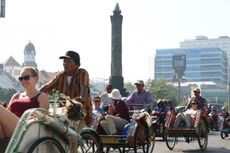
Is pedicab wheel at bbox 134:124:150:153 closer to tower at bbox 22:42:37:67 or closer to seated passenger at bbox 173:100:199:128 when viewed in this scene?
seated passenger at bbox 173:100:199:128

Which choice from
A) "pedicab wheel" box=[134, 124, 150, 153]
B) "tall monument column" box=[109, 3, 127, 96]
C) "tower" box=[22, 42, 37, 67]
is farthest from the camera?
"tower" box=[22, 42, 37, 67]

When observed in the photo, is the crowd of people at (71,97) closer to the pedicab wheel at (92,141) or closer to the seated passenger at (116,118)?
the seated passenger at (116,118)

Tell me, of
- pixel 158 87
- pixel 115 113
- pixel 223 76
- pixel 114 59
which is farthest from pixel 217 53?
pixel 115 113

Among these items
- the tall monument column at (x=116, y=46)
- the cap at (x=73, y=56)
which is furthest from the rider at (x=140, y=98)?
the tall monument column at (x=116, y=46)

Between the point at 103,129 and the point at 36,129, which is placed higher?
the point at 36,129

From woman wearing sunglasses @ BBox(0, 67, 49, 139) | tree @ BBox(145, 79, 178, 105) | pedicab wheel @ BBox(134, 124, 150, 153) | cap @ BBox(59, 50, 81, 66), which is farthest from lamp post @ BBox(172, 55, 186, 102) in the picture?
woman wearing sunglasses @ BBox(0, 67, 49, 139)

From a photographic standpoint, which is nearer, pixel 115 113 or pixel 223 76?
pixel 115 113

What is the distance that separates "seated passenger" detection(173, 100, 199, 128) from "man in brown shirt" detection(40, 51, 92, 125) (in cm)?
695

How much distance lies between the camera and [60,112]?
5.98 m

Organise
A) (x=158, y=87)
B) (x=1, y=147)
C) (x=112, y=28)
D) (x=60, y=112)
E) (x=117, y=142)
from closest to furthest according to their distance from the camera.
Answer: (x=1, y=147), (x=60, y=112), (x=117, y=142), (x=112, y=28), (x=158, y=87)

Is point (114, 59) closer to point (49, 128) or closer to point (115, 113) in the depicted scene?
point (115, 113)

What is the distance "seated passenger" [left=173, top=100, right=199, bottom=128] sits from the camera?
13648mm

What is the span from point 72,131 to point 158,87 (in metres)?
96.9

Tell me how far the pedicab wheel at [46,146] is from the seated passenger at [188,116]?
334 inches
